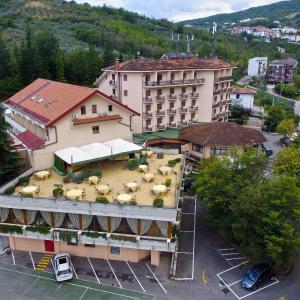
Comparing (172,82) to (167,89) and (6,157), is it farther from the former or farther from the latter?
(6,157)

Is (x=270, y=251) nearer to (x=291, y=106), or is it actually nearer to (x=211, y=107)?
(x=211, y=107)

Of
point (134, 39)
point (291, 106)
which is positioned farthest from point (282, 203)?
point (134, 39)

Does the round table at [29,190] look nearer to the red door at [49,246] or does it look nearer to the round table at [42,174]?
the round table at [42,174]

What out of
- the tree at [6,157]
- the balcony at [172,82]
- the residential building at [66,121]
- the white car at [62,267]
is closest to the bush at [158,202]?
the white car at [62,267]

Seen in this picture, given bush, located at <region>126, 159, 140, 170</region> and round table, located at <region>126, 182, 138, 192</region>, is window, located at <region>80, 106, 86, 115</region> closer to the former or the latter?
bush, located at <region>126, 159, 140, 170</region>

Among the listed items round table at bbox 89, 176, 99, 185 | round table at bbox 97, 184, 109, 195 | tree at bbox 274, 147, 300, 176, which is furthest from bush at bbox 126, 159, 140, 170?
tree at bbox 274, 147, 300, 176
